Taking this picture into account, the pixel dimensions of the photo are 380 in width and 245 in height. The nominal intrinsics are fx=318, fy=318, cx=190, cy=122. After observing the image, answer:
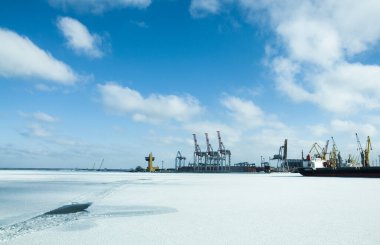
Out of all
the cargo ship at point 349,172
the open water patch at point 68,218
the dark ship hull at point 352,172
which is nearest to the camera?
the open water patch at point 68,218

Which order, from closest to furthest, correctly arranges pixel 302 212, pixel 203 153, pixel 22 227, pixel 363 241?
pixel 363 241 → pixel 22 227 → pixel 302 212 → pixel 203 153

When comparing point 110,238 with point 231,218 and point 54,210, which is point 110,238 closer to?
point 231,218

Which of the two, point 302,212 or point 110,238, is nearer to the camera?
point 110,238

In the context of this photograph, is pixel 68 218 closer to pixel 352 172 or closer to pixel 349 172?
pixel 349 172

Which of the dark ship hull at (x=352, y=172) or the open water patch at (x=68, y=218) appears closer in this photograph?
the open water patch at (x=68, y=218)

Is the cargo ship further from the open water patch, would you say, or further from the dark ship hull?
the open water patch

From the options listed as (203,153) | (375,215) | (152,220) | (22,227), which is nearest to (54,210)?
(22,227)

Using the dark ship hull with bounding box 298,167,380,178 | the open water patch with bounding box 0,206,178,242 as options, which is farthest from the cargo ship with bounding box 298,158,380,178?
the open water patch with bounding box 0,206,178,242

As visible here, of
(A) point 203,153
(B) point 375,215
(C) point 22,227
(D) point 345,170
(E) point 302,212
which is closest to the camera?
(C) point 22,227

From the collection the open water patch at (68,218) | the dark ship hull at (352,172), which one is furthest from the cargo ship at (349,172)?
the open water patch at (68,218)

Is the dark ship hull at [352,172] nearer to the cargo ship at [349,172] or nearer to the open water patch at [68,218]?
the cargo ship at [349,172]

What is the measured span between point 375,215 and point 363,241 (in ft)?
13.8

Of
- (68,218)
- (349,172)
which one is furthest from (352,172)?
(68,218)

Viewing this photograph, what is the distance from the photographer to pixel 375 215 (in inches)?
392
